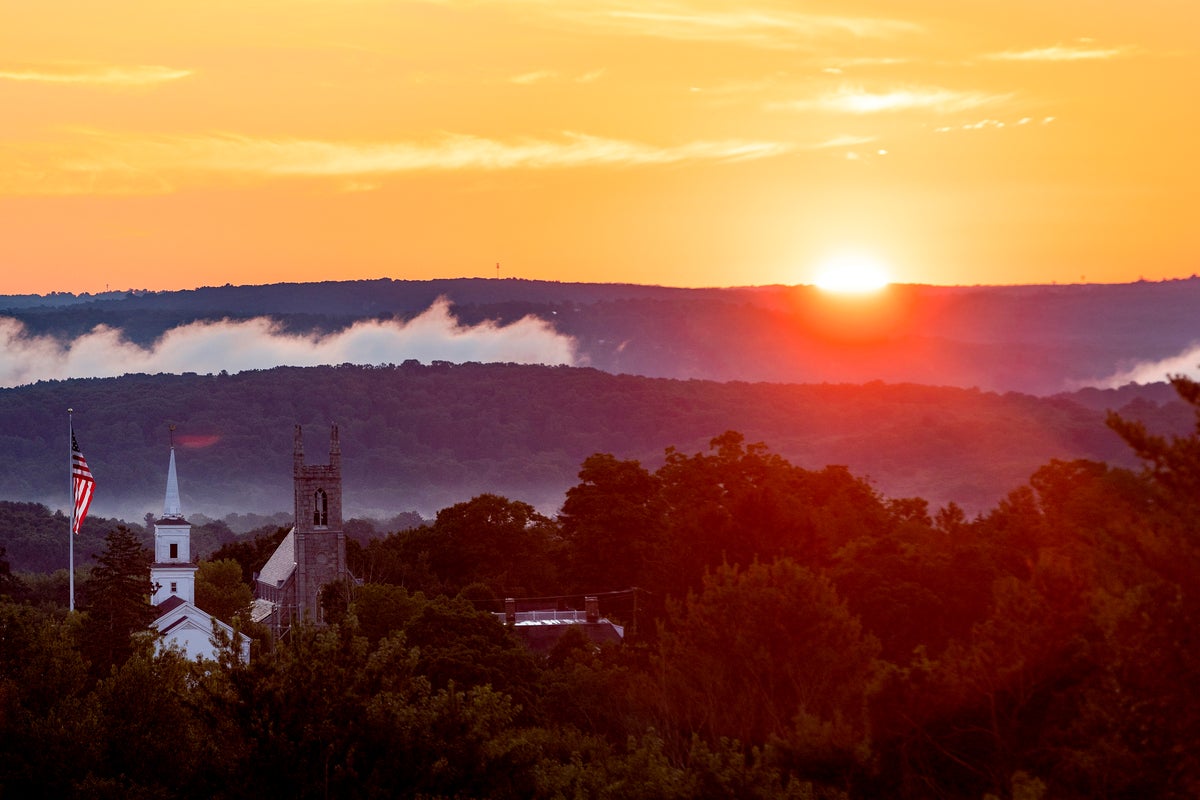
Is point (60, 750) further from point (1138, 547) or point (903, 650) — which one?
point (903, 650)

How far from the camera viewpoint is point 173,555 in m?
125

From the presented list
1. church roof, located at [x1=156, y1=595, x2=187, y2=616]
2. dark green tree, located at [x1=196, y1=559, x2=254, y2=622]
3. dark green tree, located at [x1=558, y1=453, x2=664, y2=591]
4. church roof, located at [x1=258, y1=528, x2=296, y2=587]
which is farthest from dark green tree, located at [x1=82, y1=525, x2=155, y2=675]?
church roof, located at [x1=258, y1=528, x2=296, y2=587]

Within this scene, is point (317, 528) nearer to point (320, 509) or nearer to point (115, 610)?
point (320, 509)

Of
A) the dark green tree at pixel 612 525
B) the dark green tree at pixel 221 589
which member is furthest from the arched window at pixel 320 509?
the dark green tree at pixel 612 525

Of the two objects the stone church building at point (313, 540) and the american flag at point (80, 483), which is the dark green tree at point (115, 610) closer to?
the american flag at point (80, 483)

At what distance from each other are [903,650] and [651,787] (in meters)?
30.3

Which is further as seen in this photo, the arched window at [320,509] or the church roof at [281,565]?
the church roof at [281,565]

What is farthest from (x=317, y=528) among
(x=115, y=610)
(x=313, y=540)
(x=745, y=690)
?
(x=745, y=690)

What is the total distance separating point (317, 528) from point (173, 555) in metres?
11.0

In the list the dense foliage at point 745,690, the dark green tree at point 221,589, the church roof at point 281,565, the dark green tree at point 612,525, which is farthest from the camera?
the church roof at point 281,565

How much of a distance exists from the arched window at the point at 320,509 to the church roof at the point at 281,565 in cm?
436

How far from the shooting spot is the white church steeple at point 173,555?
123562mm

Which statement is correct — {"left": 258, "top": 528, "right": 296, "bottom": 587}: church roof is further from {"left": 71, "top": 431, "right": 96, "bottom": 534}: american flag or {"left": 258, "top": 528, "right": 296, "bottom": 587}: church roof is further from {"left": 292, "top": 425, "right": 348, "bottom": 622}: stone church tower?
{"left": 71, "top": 431, "right": 96, "bottom": 534}: american flag

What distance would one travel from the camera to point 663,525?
125 m
